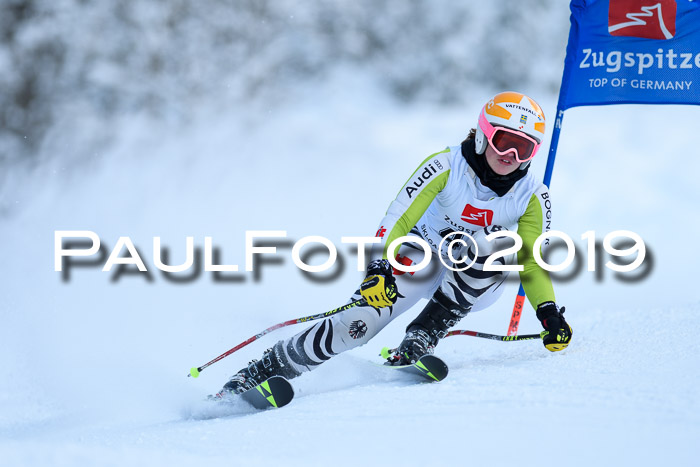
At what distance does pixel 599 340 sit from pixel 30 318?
15.1 ft

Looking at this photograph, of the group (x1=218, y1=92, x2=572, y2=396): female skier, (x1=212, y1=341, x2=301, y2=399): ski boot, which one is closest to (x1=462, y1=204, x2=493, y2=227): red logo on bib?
(x1=218, y1=92, x2=572, y2=396): female skier

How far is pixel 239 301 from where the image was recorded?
285 inches

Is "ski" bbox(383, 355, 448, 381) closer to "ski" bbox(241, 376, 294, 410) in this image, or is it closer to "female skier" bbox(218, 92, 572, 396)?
"female skier" bbox(218, 92, 572, 396)

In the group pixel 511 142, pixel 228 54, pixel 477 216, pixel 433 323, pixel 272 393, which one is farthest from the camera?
pixel 228 54

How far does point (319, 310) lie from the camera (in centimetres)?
727

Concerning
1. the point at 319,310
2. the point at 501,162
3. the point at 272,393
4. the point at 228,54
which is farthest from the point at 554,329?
the point at 228,54

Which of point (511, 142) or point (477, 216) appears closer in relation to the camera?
point (511, 142)

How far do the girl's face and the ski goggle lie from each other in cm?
2

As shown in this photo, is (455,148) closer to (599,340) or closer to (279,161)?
(599,340)

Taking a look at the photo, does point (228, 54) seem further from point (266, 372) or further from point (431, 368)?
point (431, 368)

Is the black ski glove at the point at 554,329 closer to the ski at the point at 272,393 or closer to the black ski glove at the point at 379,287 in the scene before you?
the black ski glove at the point at 379,287

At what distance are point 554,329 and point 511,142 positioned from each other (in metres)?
0.88

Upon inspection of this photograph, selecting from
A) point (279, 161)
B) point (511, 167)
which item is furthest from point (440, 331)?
point (279, 161)

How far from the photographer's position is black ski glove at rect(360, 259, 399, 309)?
11.2 feet
